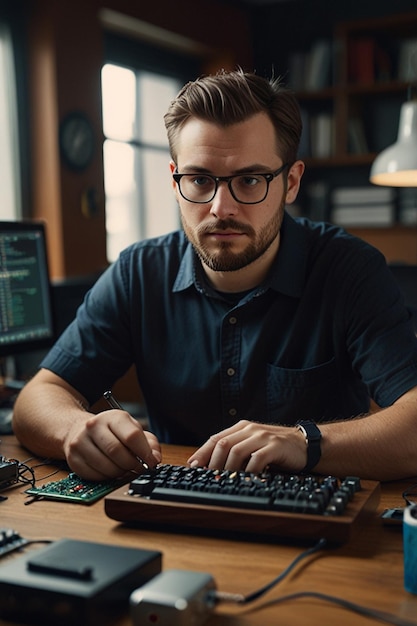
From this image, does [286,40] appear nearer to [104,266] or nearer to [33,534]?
[104,266]

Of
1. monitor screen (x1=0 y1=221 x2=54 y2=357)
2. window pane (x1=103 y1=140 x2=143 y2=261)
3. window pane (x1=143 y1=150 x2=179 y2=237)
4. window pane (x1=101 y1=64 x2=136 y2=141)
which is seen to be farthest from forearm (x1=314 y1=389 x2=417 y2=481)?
window pane (x1=143 y1=150 x2=179 y2=237)

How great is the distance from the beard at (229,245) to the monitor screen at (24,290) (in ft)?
2.33

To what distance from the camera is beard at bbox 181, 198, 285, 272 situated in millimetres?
1491

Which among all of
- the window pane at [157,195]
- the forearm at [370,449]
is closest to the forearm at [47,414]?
the forearm at [370,449]

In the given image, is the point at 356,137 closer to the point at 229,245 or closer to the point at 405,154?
the point at 405,154

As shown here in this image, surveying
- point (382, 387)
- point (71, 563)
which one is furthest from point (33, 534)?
point (382, 387)

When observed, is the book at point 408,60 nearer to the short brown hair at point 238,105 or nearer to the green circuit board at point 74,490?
the short brown hair at point 238,105

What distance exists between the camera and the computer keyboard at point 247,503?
0.95 m

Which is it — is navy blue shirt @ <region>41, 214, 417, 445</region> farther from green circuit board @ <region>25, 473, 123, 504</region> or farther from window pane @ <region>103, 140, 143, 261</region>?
window pane @ <region>103, 140, 143, 261</region>

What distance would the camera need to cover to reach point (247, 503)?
0.97 m

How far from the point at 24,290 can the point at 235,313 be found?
2.60 ft

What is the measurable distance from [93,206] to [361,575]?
350 centimetres

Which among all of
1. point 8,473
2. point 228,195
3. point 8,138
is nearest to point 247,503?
point 8,473

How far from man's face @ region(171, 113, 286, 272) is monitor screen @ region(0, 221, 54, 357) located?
0.72 m
